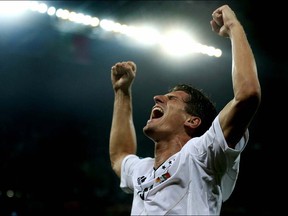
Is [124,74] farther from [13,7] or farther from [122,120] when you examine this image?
[13,7]

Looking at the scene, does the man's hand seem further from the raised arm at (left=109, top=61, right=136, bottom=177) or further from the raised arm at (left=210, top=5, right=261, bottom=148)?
the raised arm at (left=210, top=5, right=261, bottom=148)

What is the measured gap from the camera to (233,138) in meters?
1.63

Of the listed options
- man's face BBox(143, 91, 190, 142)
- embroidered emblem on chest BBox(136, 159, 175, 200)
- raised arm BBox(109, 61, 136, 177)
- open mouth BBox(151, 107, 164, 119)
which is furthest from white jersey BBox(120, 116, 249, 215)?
raised arm BBox(109, 61, 136, 177)

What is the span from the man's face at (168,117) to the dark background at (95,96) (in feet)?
10.6

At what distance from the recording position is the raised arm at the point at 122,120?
7.88ft

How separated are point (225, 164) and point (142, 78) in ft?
18.5

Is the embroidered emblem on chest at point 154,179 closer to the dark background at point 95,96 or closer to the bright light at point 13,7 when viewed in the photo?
the dark background at point 95,96

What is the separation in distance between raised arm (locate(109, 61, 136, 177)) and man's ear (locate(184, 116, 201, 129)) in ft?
1.53

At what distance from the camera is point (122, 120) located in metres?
2.50

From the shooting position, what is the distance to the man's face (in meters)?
2.05

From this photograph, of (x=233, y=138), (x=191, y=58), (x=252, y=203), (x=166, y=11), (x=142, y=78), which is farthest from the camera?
(x=252, y=203)

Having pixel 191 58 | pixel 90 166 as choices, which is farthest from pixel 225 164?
pixel 90 166

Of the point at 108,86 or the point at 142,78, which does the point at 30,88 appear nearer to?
the point at 108,86

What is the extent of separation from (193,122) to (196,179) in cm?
40
